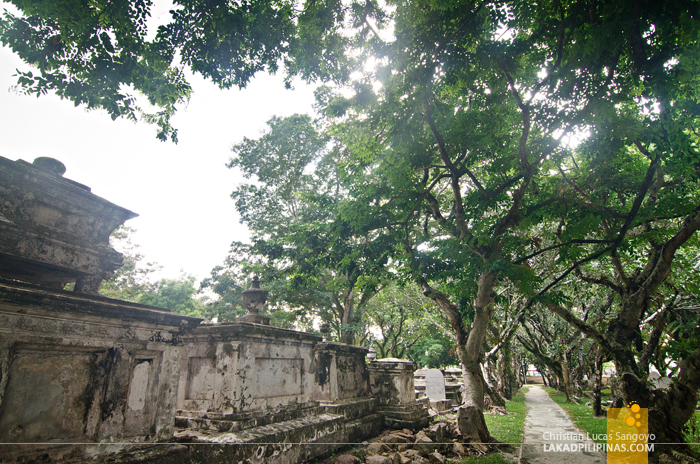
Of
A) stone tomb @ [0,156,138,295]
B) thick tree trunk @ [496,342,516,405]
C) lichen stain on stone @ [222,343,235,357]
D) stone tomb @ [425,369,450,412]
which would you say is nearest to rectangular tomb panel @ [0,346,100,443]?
stone tomb @ [0,156,138,295]

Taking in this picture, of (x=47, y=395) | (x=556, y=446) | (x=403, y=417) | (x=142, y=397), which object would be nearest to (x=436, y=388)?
(x=403, y=417)

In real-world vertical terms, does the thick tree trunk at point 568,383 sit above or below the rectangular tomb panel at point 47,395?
below

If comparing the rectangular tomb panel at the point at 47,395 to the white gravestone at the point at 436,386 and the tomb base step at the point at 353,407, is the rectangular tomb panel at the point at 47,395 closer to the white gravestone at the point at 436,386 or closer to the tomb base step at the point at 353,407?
the tomb base step at the point at 353,407

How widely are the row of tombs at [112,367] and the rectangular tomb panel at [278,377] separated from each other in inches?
1.0

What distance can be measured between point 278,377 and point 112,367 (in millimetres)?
2921

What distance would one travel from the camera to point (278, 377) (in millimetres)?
5879

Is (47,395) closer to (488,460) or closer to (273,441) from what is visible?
(273,441)

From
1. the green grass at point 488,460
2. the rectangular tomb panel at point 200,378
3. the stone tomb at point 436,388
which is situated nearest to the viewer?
the rectangular tomb panel at point 200,378

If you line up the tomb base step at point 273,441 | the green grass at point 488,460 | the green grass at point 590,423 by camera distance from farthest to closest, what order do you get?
1. the green grass at point 590,423
2. the green grass at point 488,460
3. the tomb base step at point 273,441

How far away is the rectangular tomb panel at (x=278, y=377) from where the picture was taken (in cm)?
549

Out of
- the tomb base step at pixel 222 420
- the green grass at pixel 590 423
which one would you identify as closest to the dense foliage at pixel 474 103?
the green grass at pixel 590 423

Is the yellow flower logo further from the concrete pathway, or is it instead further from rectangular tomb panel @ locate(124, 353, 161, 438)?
→ rectangular tomb panel @ locate(124, 353, 161, 438)

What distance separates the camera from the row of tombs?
116 inches

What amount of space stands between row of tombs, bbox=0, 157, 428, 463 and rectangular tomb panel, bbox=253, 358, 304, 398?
25 mm
